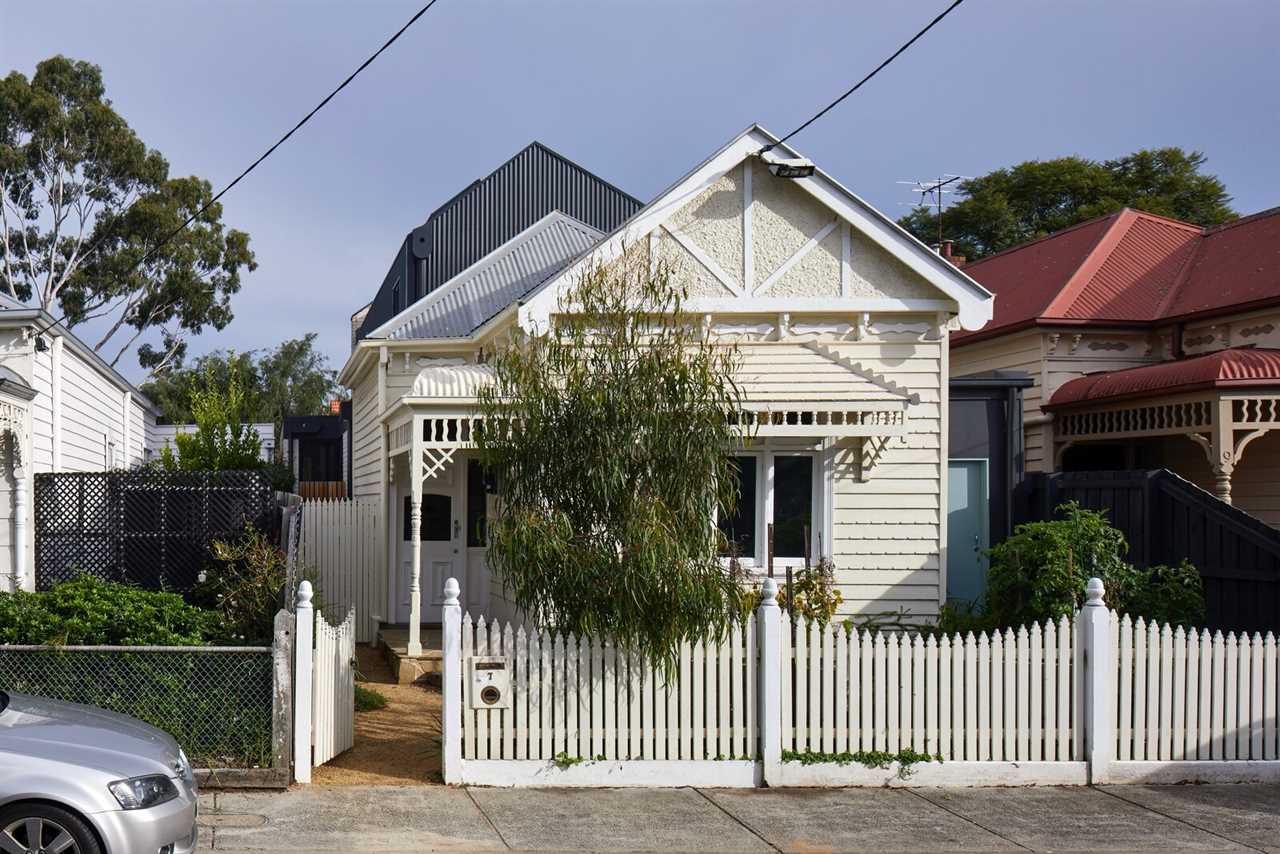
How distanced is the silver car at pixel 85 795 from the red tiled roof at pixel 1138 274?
49.3 feet

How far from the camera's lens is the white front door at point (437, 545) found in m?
16.5

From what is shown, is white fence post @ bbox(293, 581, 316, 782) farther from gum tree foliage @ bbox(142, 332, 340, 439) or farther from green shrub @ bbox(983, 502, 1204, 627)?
gum tree foliage @ bbox(142, 332, 340, 439)

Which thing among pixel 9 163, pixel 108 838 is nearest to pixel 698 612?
pixel 108 838

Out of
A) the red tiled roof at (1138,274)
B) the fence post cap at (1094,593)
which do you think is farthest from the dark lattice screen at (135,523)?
the red tiled roof at (1138,274)

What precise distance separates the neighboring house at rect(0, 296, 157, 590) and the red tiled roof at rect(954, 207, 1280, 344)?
524 inches

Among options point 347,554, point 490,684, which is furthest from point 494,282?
point 490,684

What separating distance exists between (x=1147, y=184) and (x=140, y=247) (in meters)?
30.7

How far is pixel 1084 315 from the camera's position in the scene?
19031mm

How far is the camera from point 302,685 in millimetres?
9195

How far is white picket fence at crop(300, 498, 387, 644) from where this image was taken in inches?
674

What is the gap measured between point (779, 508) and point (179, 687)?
734 cm

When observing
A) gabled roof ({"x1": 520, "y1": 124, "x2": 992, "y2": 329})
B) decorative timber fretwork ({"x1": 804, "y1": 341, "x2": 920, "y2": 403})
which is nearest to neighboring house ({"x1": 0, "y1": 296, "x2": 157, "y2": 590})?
gabled roof ({"x1": 520, "y1": 124, "x2": 992, "y2": 329})

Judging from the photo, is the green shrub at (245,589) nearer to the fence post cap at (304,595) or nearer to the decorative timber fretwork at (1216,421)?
the fence post cap at (304,595)

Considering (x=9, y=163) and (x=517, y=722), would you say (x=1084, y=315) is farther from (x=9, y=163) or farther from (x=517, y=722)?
(x=9, y=163)
